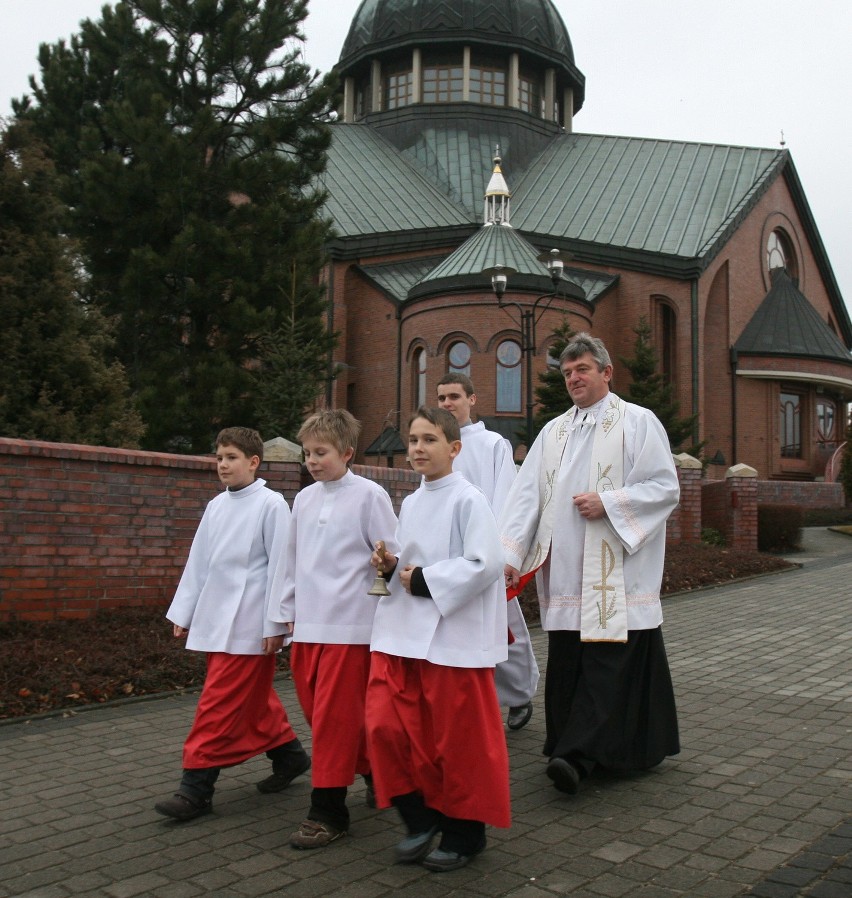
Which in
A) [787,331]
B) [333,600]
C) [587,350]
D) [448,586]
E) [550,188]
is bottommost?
[333,600]

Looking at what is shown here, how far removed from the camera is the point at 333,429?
4.61 metres

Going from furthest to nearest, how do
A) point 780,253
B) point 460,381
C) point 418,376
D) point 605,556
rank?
point 780,253 → point 418,376 → point 460,381 → point 605,556

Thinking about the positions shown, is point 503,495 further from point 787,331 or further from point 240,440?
point 787,331

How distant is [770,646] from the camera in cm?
931

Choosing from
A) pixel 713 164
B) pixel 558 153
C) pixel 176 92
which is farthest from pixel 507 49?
pixel 176 92

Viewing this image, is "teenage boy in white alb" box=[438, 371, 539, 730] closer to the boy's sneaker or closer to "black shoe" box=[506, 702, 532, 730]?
"black shoe" box=[506, 702, 532, 730]

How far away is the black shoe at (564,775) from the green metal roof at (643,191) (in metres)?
28.4

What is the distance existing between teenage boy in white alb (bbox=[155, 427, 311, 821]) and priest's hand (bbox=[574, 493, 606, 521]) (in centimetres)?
149

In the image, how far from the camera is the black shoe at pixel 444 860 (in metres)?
3.88

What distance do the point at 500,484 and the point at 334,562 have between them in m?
1.91

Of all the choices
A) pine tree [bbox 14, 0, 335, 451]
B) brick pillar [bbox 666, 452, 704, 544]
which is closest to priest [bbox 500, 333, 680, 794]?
pine tree [bbox 14, 0, 335, 451]

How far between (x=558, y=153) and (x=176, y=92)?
21.6 m

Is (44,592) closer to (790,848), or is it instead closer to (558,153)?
(790,848)

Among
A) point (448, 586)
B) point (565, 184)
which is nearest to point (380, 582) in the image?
point (448, 586)
